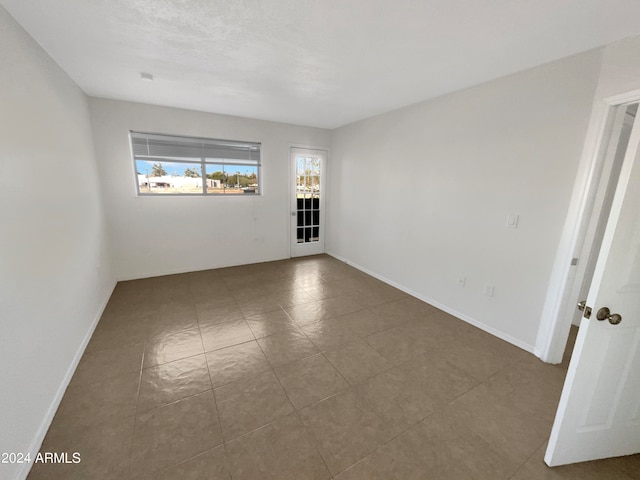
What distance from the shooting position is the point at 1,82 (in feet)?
4.72

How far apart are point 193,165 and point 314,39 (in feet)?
9.42

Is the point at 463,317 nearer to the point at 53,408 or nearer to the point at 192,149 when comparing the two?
the point at 53,408

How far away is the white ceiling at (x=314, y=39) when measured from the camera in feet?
4.93

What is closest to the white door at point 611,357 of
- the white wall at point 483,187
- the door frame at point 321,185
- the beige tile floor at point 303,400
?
the beige tile floor at point 303,400

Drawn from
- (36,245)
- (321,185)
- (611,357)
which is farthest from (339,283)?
(36,245)

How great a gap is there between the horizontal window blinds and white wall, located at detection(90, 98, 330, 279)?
0.10 metres

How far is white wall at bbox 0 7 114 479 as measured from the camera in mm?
1338

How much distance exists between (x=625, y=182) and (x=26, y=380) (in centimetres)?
315

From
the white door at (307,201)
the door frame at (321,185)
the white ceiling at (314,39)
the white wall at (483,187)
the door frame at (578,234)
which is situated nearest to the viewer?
the white ceiling at (314,39)

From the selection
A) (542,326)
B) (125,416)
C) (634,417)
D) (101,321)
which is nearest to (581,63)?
(542,326)

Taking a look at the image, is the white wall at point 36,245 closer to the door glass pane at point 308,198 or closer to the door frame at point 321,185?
the door frame at point 321,185

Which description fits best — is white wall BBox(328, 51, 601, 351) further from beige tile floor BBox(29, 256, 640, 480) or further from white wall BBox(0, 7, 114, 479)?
white wall BBox(0, 7, 114, 479)

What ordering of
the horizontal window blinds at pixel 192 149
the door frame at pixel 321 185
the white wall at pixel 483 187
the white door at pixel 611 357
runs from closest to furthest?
the white door at pixel 611 357, the white wall at pixel 483 187, the horizontal window blinds at pixel 192 149, the door frame at pixel 321 185

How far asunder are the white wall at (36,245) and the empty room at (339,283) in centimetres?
2
